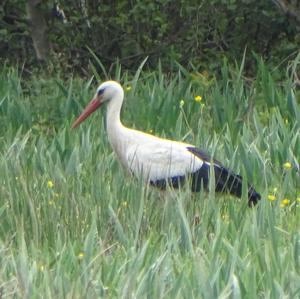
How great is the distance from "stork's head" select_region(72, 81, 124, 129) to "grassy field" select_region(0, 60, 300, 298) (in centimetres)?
10

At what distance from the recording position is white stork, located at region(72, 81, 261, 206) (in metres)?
7.09

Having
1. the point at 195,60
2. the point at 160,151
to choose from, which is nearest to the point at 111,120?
the point at 160,151

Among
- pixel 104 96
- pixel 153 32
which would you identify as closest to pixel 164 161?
pixel 104 96

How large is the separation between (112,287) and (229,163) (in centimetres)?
259

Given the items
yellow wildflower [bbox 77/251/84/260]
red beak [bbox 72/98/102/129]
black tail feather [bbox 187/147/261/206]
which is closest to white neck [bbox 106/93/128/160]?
red beak [bbox 72/98/102/129]

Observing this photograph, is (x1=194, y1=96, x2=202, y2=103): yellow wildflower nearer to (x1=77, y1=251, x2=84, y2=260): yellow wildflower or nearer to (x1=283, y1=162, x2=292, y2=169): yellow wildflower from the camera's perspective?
(x1=283, y1=162, x2=292, y2=169): yellow wildflower

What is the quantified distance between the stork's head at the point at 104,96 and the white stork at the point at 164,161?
0.17 meters

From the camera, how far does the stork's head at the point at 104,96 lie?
823cm

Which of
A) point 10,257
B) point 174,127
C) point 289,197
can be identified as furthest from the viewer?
point 174,127

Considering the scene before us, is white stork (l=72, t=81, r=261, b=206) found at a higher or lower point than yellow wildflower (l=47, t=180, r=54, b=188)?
lower

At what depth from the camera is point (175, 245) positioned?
17.7 feet

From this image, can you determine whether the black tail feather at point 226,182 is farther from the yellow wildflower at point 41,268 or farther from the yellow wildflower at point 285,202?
the yellow wildflower at point 41,268

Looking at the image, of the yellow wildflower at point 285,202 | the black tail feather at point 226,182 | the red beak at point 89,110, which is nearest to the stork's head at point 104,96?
the red beak at point 89,110

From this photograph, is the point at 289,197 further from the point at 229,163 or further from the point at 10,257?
the point at 10,257
